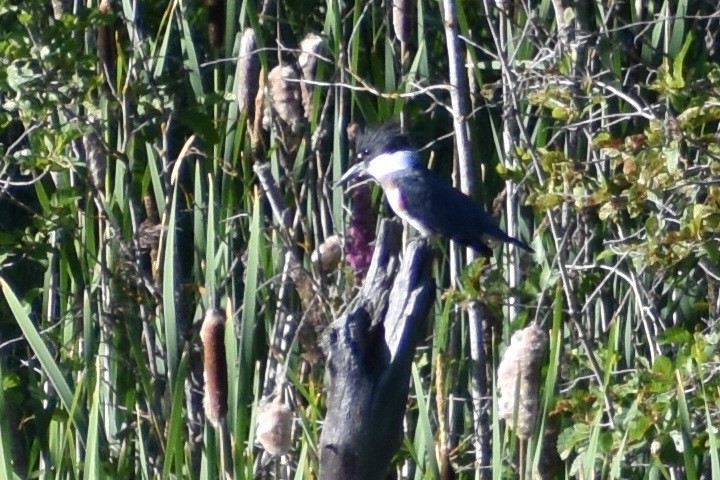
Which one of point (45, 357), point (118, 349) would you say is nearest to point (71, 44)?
point (118, 349)

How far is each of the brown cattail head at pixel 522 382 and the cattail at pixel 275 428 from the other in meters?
0.36

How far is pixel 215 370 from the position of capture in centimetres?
202

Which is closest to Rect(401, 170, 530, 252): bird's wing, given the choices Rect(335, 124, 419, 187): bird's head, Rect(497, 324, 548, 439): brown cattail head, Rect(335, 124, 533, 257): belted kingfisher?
Rect(335, 124, 533, 257): belted kingfisher

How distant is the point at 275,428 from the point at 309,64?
3.35 feet

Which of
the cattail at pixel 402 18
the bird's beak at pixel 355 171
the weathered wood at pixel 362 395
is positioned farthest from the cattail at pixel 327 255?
the weathered wood at pixel 362 395

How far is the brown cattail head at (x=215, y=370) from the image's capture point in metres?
2.01

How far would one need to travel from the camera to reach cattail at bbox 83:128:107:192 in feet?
9.05

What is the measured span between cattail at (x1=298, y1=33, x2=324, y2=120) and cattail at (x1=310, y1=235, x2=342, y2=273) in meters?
0.35

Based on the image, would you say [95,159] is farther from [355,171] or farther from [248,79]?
[355,171]

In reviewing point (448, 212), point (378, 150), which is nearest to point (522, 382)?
point (448, 212)

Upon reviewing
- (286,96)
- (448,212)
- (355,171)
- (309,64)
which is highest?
(309,64)

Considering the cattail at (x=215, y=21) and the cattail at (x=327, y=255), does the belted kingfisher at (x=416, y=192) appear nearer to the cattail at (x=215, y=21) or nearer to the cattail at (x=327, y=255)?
the cattail at (x=327, y=255)

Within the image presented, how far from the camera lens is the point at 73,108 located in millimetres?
2834

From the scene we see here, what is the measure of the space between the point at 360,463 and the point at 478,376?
3.42 ft
